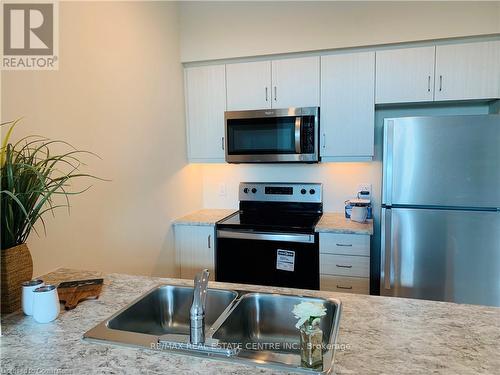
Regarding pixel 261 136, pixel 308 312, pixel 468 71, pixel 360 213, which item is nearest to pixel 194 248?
pixel 261 136

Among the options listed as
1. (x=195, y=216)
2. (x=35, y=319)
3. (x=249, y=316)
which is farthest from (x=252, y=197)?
(x=35, y=319)

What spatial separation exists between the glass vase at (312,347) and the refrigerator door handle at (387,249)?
5.05 feet

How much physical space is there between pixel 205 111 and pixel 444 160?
5.95 ft

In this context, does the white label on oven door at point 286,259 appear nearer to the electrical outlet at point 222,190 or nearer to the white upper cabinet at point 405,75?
the electrical outlet at point 222,190

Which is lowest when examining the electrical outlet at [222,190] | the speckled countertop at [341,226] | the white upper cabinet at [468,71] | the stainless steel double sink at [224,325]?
the stainless steel double sink at [224,325]

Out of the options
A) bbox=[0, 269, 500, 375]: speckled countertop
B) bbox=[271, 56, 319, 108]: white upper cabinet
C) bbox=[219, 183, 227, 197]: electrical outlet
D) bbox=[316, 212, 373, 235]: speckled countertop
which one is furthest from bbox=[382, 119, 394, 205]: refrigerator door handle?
bbox=[219, 183, 227, 197]: electrical outlet

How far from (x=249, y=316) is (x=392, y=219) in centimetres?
133

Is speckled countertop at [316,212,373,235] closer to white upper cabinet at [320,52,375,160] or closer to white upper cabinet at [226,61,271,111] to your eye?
white upper cabinet at [320,52,375,160]

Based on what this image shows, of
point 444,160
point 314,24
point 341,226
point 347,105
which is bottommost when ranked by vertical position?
point 341,226

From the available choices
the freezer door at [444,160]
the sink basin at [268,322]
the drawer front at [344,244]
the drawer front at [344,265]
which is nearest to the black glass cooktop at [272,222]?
the drawer front at [344,244]

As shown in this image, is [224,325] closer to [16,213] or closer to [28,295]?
[28,295]

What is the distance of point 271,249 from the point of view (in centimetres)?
245

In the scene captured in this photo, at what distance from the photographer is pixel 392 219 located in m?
2.21

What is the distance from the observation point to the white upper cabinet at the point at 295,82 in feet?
8.54
